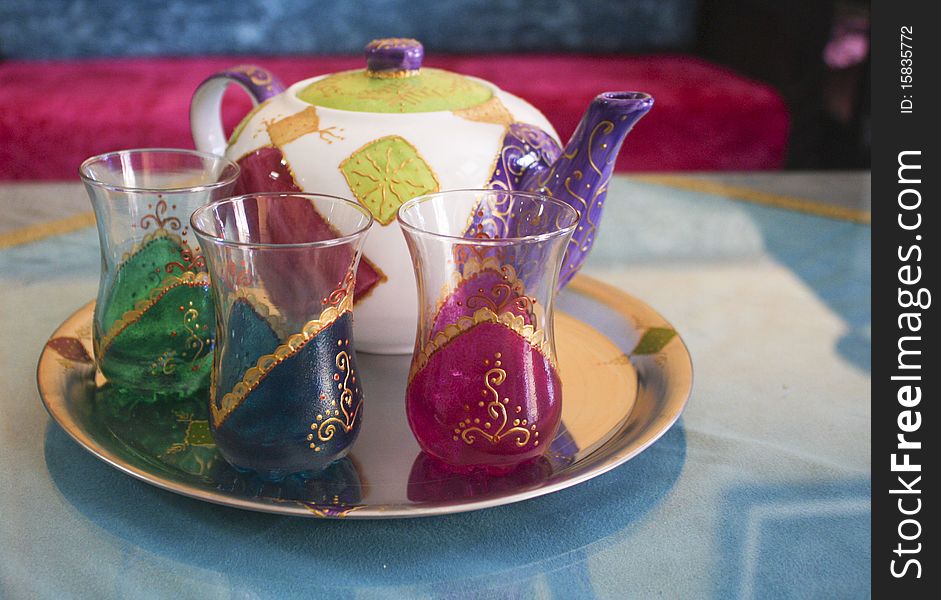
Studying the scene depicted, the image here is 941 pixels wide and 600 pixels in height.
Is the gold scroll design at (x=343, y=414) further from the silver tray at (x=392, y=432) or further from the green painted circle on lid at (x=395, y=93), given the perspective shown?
the green painted circle on lid at (x=395, y=93)

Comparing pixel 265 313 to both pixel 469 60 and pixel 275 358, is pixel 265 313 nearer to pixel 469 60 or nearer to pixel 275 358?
pixel 275 358

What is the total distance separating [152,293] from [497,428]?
0.19 metres

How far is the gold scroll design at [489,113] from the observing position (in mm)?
519

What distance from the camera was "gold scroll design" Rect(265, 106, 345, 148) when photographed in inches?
19.8

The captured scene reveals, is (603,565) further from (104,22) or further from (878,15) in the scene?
(104,22)

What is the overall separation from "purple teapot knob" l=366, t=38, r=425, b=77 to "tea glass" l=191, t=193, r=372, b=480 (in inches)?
5.8

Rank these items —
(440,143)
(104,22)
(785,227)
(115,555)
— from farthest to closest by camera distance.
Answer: (104,22) → (785,227) → (440,143) → (115,555)

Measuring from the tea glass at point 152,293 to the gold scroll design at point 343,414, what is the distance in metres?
0.10

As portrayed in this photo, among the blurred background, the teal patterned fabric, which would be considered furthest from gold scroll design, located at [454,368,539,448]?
the teal patterned fabric

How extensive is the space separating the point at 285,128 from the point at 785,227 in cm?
46

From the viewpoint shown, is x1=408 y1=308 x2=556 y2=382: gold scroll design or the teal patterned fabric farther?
the teal patterned fabric

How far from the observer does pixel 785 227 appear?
2.60 feet

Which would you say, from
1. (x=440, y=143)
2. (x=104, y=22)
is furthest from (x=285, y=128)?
(x=104, y=22)

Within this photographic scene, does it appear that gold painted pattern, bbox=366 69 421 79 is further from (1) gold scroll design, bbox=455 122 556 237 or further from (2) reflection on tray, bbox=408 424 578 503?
→ (2) reflection on tray, bbox=408 424 578 503
